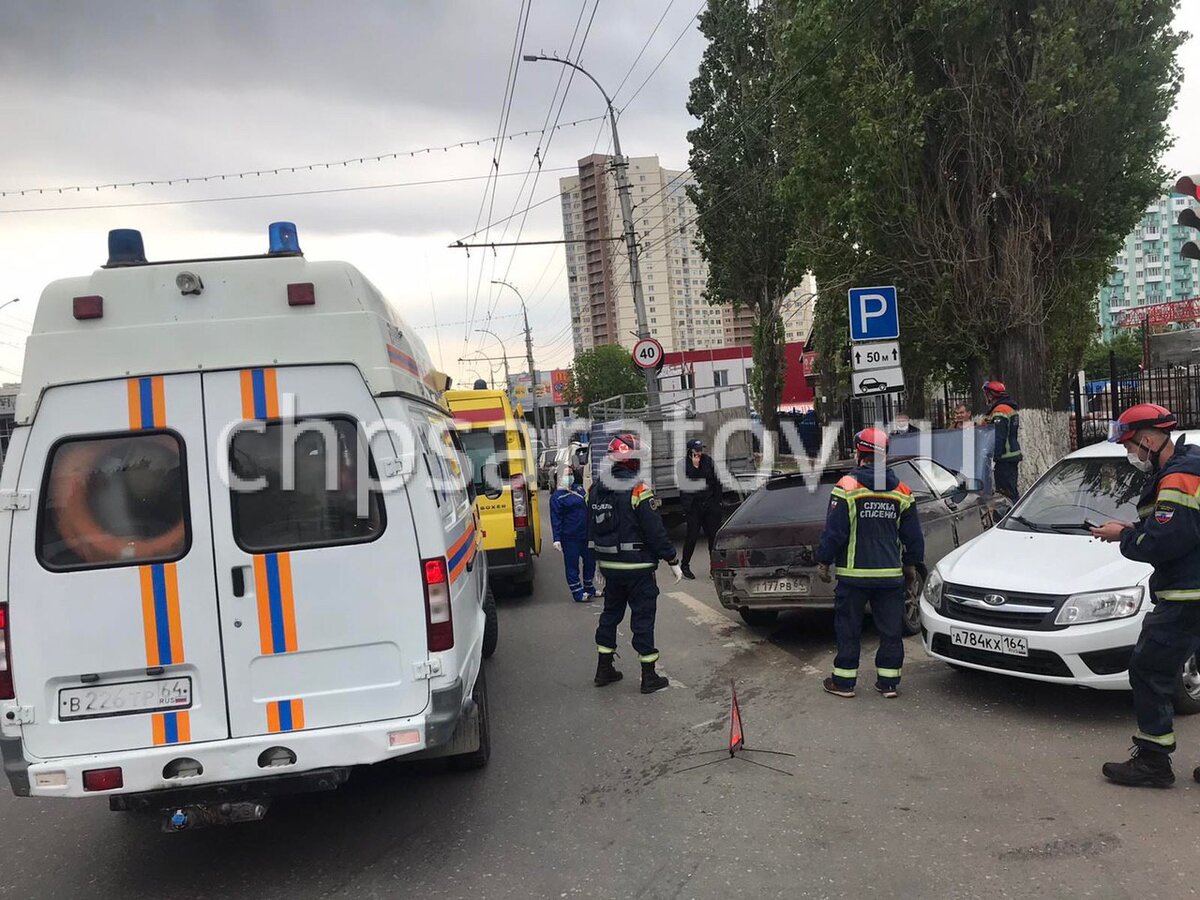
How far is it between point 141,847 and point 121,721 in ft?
3.94

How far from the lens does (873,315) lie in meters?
10.1

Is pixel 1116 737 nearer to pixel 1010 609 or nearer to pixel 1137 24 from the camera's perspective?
pixel 1010 609

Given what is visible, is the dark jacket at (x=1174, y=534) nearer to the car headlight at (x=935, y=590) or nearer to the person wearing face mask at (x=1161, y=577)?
the person wearing face mask at (x=1161, y=577)

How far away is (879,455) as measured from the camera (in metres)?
6.30

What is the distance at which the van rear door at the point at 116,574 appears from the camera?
3.83 m

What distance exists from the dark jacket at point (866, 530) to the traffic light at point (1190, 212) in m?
2.89

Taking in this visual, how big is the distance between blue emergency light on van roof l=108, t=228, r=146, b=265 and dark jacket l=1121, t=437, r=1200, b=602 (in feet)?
16.4

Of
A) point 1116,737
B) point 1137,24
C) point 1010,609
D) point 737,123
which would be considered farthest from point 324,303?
point 737,123

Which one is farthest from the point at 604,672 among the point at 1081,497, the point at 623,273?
the point at 623,273

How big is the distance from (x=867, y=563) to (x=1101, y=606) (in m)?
1.42

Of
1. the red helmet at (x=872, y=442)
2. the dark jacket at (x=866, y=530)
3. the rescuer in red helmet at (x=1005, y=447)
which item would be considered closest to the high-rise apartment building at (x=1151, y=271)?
the rescuer in red helmet at (x=1005, y=447)

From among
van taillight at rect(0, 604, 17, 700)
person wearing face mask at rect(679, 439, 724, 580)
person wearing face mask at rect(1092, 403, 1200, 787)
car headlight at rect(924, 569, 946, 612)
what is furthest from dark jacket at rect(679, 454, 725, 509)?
van taillight at rect(0, 604, 17, 700)

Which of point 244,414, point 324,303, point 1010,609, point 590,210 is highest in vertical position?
point 590,210

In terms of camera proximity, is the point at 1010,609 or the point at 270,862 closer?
the point at 270,862
